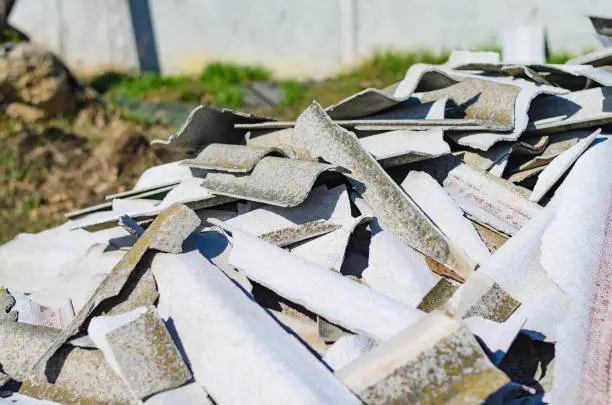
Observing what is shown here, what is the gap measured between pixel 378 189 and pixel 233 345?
33.4 inches

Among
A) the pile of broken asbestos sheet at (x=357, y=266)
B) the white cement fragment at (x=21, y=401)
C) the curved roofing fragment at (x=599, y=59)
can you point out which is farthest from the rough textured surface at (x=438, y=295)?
the curved roofing fragment at (x=599, y=59)

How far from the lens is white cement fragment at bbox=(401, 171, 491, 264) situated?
2.10 metres

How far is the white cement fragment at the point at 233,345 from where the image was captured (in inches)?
57.5

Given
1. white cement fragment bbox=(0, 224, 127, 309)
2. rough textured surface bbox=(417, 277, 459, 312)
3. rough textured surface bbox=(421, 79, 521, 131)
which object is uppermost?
rough textured surface bbox=(421, 79, 521, 131)

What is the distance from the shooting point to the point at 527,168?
243cm

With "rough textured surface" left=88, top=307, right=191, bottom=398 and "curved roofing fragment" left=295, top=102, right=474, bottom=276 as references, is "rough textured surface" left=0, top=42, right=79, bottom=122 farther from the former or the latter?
"rough textured surface" left=88, top=307, right=191, bottom=398

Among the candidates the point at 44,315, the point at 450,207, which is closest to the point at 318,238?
the point at 450,207

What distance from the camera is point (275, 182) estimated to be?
2178 mm

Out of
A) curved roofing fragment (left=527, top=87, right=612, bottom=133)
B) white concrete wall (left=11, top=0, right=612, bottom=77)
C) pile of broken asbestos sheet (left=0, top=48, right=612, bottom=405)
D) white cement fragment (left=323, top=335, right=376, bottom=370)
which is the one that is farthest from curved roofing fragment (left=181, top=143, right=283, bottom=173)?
white concrete wall (left=11, top=0, right=612, bottom=77)

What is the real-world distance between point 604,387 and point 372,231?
0.88 meters

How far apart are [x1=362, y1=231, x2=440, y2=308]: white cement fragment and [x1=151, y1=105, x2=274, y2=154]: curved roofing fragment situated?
3.35ft

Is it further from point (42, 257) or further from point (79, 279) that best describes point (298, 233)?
point (42, 257)

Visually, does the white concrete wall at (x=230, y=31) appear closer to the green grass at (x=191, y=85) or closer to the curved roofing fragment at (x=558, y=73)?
the green grass at (x=191, y=85)

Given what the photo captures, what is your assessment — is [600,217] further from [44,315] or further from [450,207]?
[44,315]
